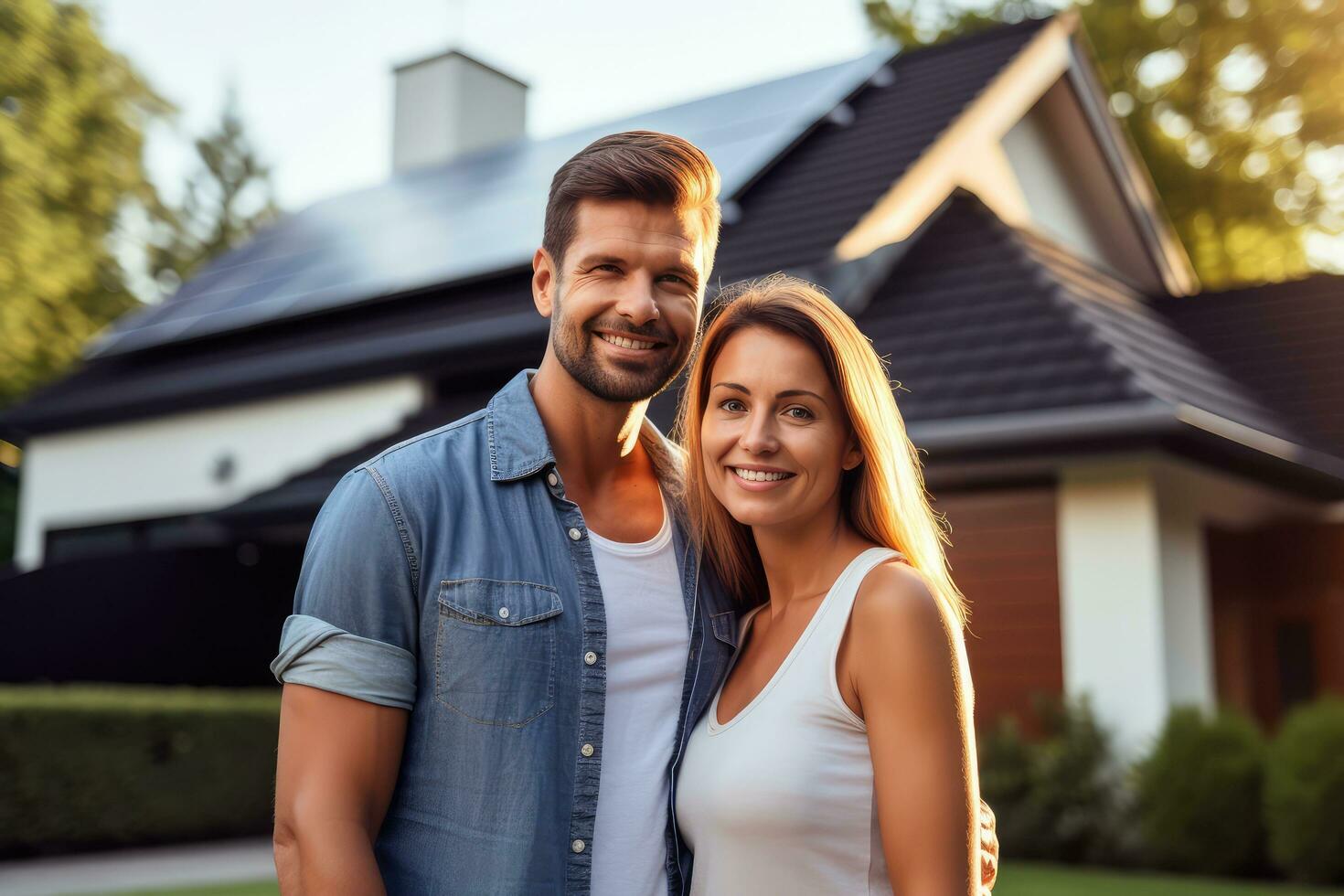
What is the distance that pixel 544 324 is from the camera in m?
11.7

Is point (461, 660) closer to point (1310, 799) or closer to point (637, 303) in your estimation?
point (637, 303)

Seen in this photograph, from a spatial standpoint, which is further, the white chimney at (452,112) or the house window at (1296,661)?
the white chimney at (452,112)

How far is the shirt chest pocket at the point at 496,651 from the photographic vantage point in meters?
2.53

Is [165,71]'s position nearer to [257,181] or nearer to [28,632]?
[28,632]

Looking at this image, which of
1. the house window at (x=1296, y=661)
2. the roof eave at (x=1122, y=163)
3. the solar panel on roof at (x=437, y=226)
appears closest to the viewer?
the house window at (x=1296, y=661)

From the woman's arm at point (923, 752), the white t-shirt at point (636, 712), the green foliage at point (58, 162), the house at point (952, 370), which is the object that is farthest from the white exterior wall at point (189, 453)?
the woman's arm at point (923, 752)

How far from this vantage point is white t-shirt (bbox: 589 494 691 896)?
275cm

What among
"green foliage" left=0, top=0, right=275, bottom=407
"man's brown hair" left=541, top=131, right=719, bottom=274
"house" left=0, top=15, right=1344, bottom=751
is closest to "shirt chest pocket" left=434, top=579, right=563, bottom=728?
"man's brown hair" left=541, top=131, right=719, bottom=274

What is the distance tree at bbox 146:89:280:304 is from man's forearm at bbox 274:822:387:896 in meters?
43.6

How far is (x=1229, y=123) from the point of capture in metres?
25.9

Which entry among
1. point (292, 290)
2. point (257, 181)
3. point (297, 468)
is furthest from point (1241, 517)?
point (257, 181)

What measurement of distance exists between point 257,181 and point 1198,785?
43.5 m

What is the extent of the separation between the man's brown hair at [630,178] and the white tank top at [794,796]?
867mm

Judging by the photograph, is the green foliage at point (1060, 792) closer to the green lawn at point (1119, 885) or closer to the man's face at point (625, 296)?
the green lawn at point (1119, 885)
